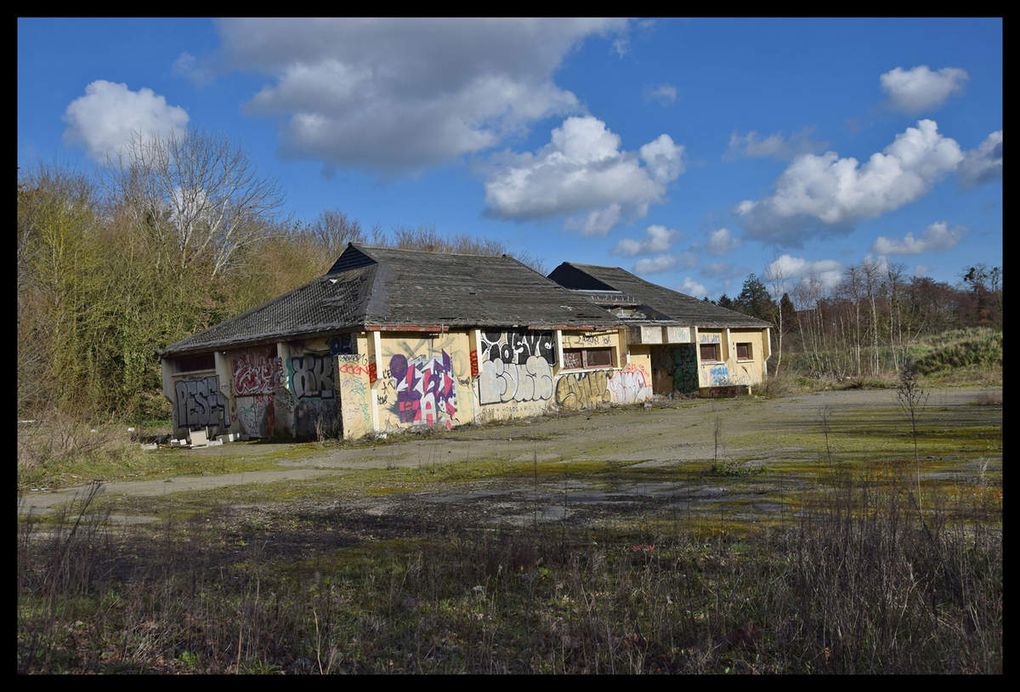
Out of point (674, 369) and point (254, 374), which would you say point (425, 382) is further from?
point (674, 369)

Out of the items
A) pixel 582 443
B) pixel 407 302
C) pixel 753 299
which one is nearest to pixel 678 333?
pixel 407 302

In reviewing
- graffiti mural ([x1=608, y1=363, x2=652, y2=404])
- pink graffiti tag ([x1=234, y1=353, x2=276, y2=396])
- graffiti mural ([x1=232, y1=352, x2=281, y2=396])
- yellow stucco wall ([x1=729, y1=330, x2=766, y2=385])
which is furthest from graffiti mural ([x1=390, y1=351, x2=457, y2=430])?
yellow stucco wall ([x1=729, y1=330, x2=766, y2=385])

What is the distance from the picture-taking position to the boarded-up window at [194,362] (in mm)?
22656

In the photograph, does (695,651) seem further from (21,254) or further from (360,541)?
(21,254)

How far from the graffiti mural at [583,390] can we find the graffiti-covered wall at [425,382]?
13.5 feet

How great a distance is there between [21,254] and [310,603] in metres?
22.5

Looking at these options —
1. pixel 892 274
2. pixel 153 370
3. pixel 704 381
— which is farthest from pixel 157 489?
pixel 892 274

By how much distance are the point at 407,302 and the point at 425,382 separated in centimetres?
245

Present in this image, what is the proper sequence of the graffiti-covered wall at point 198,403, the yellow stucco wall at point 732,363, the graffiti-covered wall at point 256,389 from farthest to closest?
the yellow stucco wall at point 732,363
the graffiti-covered wall at point 198,403
the graffiti-covered wall at point 256,389

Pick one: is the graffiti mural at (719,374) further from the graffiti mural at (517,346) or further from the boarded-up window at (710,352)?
the graffiti mural at (517,346)

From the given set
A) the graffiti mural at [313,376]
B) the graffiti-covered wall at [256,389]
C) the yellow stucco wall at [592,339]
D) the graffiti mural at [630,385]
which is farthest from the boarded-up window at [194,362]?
the graffiti mural at [630,385]

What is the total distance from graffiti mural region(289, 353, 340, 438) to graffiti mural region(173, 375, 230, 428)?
10.8 feet

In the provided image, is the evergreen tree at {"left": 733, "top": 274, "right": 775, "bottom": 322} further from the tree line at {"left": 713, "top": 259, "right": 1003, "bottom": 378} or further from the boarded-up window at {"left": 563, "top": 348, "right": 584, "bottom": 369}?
the boarded-up window at {"left": 563, "top": 348, "right": 584, "bottom": 369}

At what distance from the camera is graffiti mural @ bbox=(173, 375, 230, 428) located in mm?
22234
